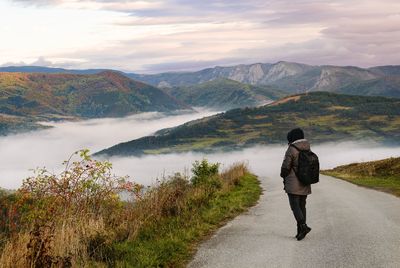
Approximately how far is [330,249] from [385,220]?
3828 millimetres

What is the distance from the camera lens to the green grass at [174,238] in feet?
29.2

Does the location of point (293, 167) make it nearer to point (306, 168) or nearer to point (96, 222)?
point (306, 168)

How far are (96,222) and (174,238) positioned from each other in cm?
173

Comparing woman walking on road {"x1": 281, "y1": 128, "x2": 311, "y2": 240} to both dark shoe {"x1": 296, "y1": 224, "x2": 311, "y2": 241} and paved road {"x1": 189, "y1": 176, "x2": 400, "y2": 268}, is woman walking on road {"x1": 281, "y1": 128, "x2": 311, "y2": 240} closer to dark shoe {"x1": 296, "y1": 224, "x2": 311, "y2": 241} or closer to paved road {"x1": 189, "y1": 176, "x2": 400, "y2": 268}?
dark shoe {"x1": 296, "y1": 224, "x2": 311, "y2": 241}

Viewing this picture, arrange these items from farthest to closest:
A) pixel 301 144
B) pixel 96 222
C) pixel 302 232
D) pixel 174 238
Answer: pixel 301 144 → pixel 302 232 → pixel 174 238 → pixel 96 222

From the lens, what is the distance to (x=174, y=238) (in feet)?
34.4

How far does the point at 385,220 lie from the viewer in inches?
498

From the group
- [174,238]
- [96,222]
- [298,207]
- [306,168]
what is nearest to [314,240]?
[298,207]

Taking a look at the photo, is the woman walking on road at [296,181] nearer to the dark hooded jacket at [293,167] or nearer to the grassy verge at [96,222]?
the dark hooded jacket at [293,167]

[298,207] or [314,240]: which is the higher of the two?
[298,207]

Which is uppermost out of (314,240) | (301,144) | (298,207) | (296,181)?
(301,144)

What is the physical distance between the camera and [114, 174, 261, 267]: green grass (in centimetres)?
890

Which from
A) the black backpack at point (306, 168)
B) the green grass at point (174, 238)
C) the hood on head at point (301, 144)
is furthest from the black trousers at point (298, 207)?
the green grass at point (174, 238)

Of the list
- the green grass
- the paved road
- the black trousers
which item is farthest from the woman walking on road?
the green grass
